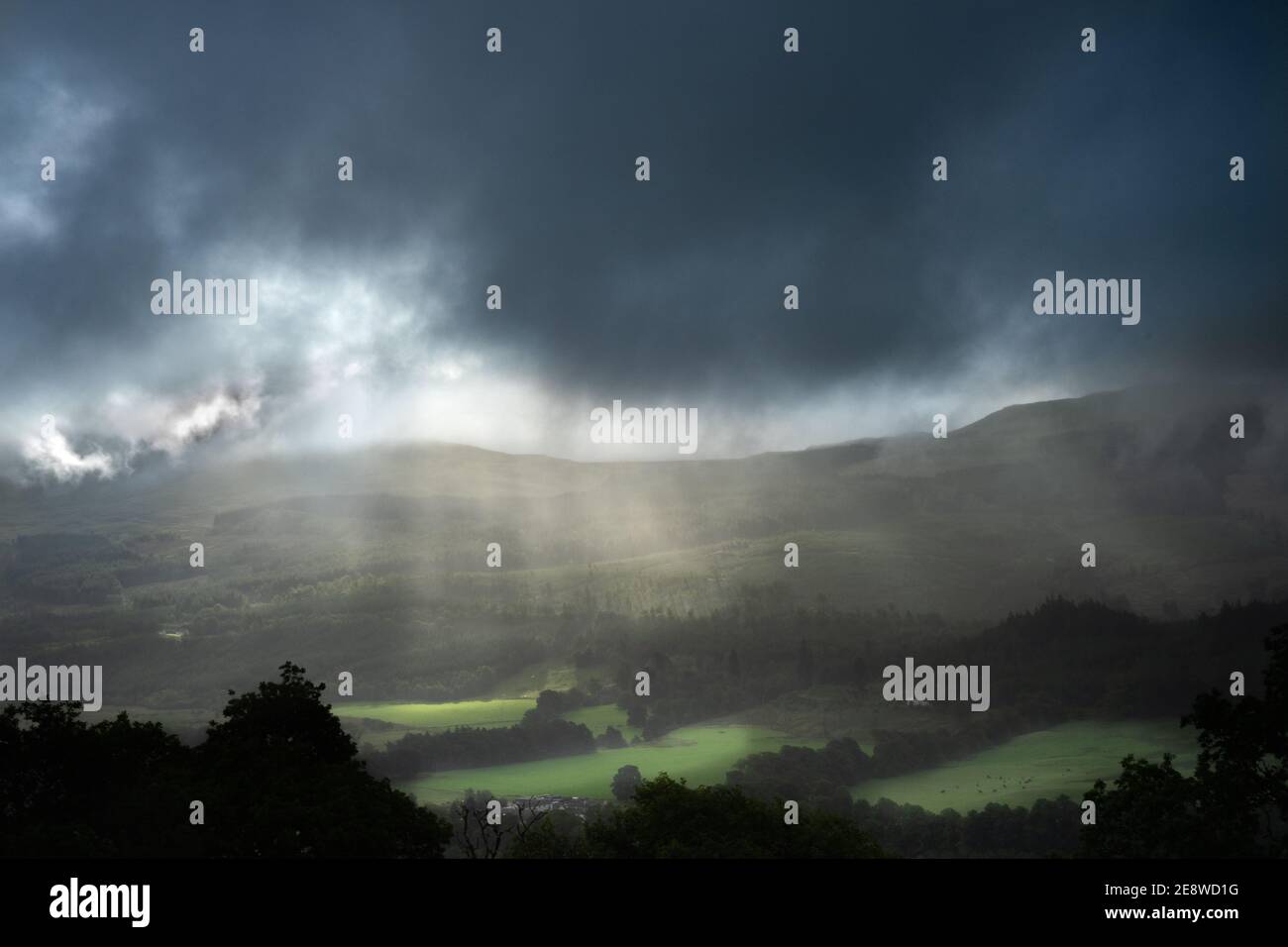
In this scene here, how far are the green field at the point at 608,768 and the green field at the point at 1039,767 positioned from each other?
1813 centimetres

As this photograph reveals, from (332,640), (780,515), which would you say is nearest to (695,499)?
(780,515)

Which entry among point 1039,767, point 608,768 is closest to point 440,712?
point 608,768

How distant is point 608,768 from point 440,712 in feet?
80.5

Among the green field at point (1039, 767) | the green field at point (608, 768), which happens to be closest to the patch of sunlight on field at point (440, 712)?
the green field at point (608, 768)

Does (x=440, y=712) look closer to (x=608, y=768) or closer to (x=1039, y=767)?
(x=608, y=768)

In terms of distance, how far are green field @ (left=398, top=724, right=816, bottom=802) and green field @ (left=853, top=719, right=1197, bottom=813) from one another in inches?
714

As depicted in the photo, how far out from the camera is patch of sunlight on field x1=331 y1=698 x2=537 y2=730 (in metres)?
121

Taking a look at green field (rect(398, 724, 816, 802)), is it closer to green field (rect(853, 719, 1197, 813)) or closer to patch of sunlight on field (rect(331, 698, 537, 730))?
patch of sunlight on field (rect(331, 698, 537, 730))

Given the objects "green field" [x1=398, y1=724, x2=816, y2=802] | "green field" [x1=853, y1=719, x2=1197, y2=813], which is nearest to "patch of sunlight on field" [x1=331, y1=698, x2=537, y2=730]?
"green field" [x1=398, y1=724, x2=816, y2=802]

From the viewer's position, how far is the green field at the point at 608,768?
347ft

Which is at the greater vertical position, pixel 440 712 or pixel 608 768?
pixel 440 712

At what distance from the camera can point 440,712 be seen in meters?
125
